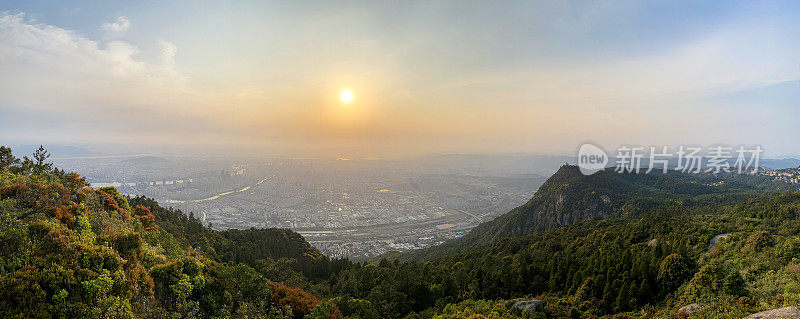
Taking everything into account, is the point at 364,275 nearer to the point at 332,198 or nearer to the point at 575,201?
the point at 575,201

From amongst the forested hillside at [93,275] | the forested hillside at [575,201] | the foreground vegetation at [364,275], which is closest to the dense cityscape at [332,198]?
the forested hillside at [575,201]

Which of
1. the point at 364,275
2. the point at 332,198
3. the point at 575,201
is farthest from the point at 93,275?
the point at 332,198

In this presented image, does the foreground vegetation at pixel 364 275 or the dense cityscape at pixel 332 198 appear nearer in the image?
the foreground vegetation at pixel 364 275

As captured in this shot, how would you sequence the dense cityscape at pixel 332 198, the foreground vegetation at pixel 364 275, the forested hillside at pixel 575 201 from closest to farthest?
the foreground vegetation at pixel 364 275, the forested hillside at pixel 575 201, the dense cityscape at pixel 332 198

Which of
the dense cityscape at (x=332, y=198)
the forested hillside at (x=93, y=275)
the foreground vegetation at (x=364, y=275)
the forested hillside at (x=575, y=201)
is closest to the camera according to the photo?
the forested hillside at (x=93, y=275)

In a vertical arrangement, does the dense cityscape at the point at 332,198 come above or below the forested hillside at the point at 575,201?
below

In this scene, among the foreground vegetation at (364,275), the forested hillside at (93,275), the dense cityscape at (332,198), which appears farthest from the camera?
the dense cityscape at (332,198)

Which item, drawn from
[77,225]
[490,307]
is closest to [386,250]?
[490,307]

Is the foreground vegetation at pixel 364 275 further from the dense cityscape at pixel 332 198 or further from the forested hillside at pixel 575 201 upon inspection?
the dense cityscape at pixel 332 198

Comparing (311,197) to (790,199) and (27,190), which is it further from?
(790,199)

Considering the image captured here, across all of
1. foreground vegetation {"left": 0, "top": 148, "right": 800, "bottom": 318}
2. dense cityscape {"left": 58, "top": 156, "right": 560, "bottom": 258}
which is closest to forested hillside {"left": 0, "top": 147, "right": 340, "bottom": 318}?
foreground vegetation {"left": 0, "top": 148, "right": 800, "bottom": 318}

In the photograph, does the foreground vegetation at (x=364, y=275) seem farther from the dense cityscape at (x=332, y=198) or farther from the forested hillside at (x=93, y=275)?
the dense cityscape at (x=332, y=198)
